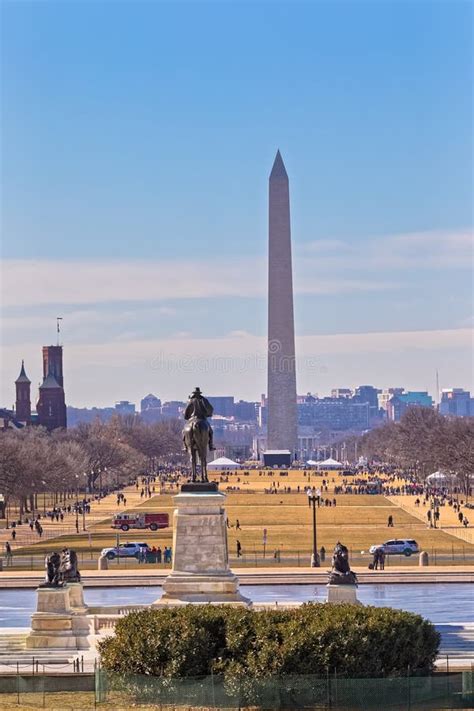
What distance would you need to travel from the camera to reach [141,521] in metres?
98.4

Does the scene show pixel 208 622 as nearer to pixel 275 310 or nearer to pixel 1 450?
pixel 1 450

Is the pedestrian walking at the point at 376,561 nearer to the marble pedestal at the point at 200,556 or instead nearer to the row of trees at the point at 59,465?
the marble pedestal at the point at 200,556

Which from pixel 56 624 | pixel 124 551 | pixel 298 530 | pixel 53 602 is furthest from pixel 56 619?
pixel 298 530

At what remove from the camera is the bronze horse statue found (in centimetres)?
4562

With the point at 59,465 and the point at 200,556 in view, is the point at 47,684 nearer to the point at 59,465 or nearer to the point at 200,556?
the point at 200,556

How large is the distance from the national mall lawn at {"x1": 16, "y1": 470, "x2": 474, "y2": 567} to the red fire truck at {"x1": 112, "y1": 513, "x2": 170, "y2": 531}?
580 mm

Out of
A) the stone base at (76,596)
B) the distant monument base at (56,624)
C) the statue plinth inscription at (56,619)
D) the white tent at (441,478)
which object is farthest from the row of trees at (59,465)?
the distant monument base at (56,624)

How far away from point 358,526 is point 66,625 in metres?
56.9

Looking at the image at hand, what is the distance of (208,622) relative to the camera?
36469mm

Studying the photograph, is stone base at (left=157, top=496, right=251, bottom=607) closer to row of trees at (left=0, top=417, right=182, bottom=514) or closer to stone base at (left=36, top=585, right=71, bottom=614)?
stone base at (left=36, top=585, right=71, bottom=614)

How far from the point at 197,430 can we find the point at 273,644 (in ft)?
37.0

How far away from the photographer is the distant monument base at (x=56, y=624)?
43375 millimetres

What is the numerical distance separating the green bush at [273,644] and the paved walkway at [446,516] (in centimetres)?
4895

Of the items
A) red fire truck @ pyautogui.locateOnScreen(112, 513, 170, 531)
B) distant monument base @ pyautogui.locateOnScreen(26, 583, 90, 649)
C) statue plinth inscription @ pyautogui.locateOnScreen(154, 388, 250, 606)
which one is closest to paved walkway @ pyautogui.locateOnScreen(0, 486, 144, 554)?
red fire truck @ pyautogui.locateOnScreen(112, 513, 170, 531)
